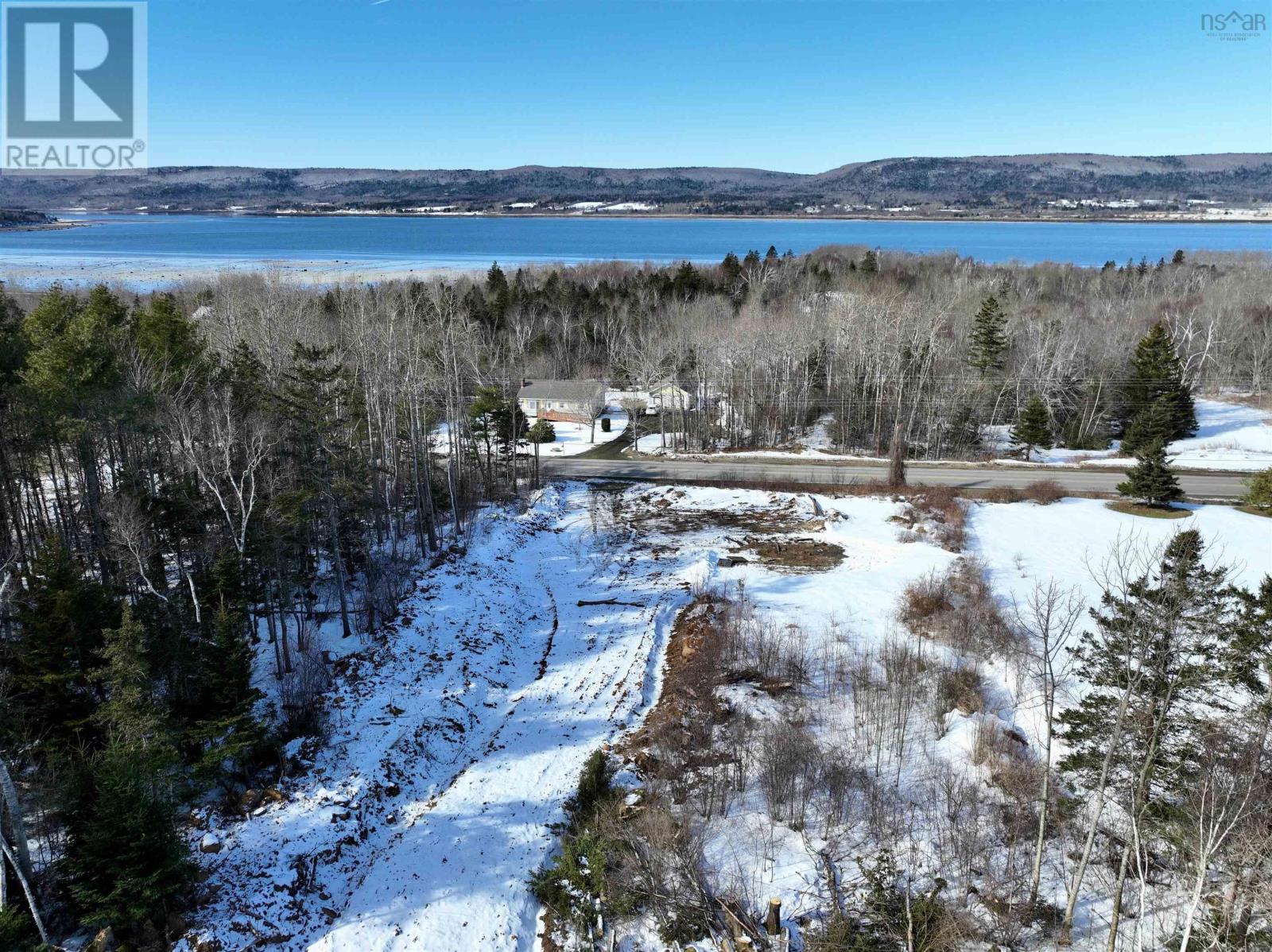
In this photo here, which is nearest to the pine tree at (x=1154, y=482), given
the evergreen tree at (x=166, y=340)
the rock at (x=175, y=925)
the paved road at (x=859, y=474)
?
the paved road at (x=859, y=474)

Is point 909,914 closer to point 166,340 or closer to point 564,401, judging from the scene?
point 166,340

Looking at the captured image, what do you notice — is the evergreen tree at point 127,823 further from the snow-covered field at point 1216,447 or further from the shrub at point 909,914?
the snow-covered field at point 1216,447

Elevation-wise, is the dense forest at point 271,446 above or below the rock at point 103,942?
above

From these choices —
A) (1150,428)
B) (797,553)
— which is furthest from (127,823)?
(1150,428)

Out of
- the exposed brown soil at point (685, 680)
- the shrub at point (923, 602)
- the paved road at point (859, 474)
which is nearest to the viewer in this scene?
the exposed brown soil at point (685, 680)

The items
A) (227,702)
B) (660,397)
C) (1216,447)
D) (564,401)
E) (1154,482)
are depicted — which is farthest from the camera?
(564,401)

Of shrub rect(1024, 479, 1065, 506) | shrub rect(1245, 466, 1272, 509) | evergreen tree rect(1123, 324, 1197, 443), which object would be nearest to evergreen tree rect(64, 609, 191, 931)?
shrub rect(1024, 479, 1065, 506)

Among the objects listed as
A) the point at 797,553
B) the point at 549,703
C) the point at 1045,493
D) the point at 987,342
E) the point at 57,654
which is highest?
the point at 987,342
